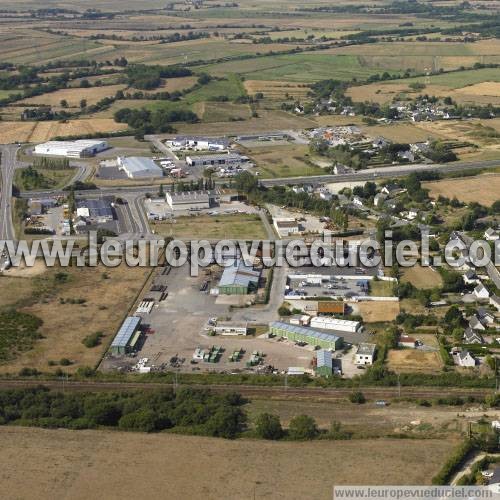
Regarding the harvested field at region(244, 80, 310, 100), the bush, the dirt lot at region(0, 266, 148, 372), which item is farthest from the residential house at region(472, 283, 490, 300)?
the harvested field at region(244, 80, 310, 100)

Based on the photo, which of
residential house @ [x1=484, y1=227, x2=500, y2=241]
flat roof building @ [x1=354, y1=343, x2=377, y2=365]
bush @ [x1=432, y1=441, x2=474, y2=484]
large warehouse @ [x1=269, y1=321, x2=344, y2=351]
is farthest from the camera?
residential house @ [x1=484, y1=227, x2=500, y2=241]

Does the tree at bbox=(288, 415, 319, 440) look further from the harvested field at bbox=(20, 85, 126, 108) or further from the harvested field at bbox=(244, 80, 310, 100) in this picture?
the harvested field at bbox=(244, 80, 310, 100)

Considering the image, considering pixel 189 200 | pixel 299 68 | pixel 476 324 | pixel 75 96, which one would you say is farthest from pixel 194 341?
pixel 299 68

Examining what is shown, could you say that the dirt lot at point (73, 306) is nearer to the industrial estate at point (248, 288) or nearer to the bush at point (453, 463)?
the industrial estate at point (248, 288)

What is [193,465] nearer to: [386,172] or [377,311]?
[377,311]

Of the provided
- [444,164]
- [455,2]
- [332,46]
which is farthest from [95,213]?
[455,2]

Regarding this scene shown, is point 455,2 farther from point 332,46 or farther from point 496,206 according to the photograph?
point 496,206

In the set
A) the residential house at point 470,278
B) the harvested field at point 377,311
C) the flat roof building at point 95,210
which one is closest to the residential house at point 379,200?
the residential house at point 470,278
